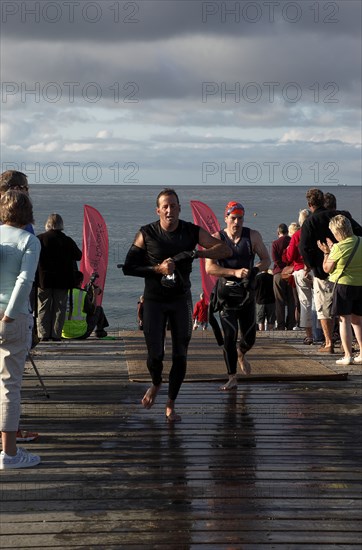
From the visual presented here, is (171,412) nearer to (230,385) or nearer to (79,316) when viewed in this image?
(230,385)

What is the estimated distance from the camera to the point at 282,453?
6.77 meters

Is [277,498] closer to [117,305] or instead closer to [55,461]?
[55,461]

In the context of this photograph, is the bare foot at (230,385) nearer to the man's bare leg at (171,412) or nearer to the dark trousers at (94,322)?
the man's bare leg at (171,412)

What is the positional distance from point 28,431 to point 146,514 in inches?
85.0

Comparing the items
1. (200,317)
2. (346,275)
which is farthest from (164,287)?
(200,317)

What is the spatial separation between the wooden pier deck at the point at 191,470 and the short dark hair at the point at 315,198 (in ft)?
7.84

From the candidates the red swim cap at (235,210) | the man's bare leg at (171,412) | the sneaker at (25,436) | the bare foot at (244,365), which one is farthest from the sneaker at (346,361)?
the sneaker at (25,436)

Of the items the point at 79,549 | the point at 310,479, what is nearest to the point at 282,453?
the point at 310,479

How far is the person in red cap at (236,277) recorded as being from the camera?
8.62 m

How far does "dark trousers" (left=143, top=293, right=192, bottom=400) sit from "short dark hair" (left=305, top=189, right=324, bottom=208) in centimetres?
369

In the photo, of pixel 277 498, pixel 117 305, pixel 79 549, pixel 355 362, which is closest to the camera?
pixel 79 549

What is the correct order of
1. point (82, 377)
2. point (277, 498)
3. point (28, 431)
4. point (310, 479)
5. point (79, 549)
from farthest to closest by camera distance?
point (82, 377) < point (28, 431) < point (310, 479) < point (277, 498) < point (79, 549)

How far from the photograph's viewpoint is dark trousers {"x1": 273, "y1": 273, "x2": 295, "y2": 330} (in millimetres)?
15250

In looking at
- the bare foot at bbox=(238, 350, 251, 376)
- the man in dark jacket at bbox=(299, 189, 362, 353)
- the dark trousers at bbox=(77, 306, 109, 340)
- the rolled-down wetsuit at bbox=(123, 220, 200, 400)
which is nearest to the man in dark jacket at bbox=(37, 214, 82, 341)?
the dark trousers at bbox=(77, 306, 109, 340)
